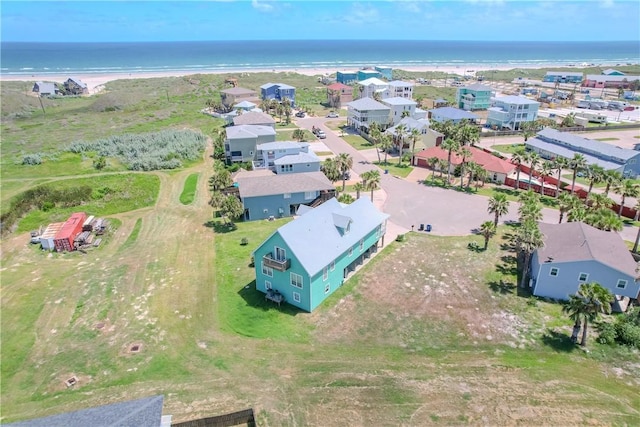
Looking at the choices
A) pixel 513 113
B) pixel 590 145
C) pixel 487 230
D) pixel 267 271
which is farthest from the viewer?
pixel 513 113

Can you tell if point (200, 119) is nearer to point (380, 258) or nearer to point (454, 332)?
point (380, 258)

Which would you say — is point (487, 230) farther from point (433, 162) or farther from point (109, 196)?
point (109, 196)

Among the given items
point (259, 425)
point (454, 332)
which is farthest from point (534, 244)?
point (259, 425)

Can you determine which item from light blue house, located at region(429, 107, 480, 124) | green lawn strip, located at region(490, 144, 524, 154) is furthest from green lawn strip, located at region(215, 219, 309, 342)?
light blue house, located at region(429, 107, 480, 124)

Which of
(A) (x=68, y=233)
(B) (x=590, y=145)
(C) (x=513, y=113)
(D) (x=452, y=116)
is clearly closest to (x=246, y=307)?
(A) (x=68, y=233)

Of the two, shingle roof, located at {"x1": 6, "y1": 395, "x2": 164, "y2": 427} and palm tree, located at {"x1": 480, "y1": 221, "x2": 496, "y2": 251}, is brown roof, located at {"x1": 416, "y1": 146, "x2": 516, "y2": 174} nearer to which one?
palm tree, located at {"x1": 480, "y1": 221, "x2": 496, "y2": 251}

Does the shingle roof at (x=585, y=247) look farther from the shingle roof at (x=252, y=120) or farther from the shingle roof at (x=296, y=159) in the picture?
the shingle roof at (x=252, y=120)
